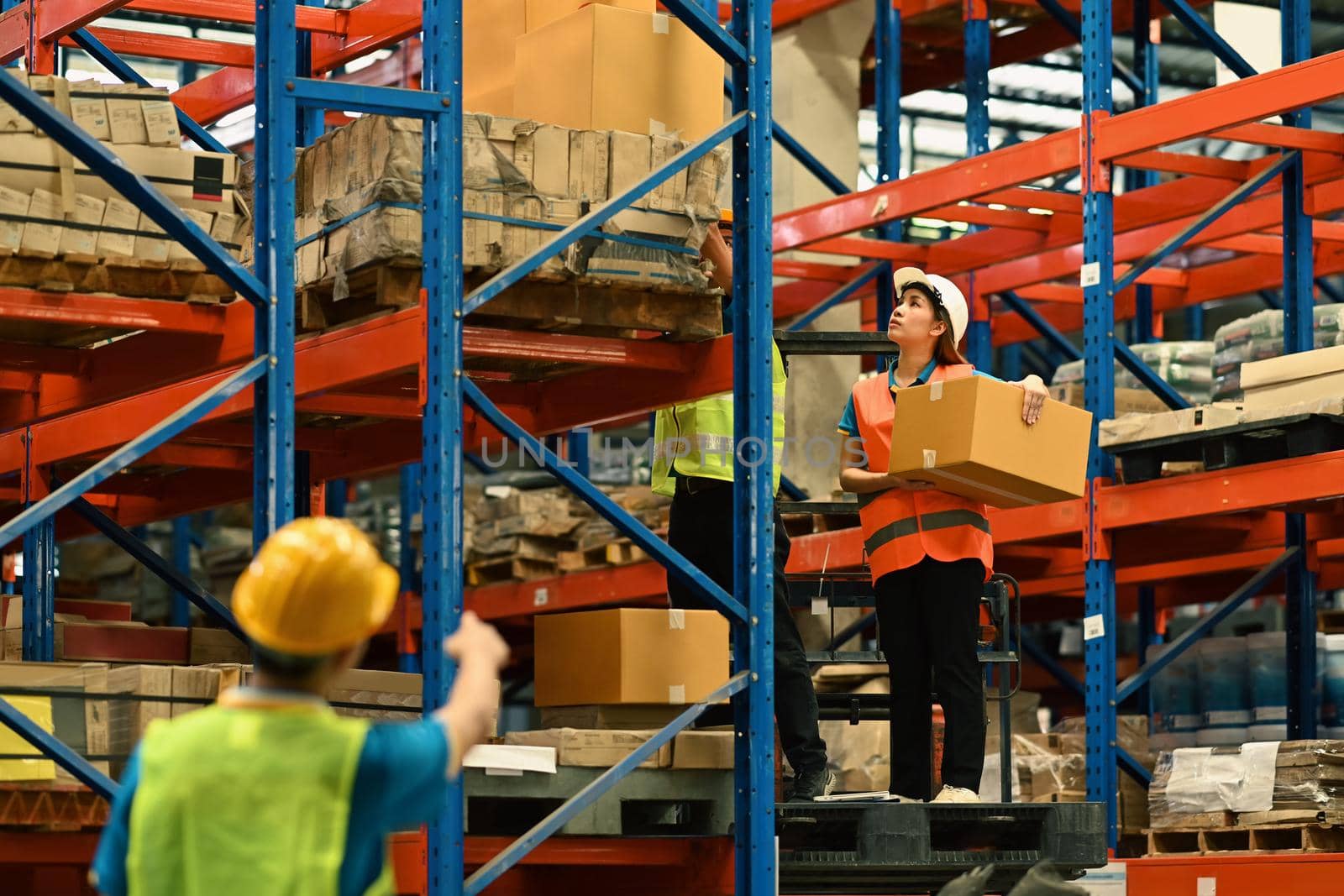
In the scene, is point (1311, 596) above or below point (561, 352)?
below

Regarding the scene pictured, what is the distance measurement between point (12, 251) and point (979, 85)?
300 inches

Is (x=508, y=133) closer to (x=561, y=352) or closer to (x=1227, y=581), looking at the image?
(x=561, y=352)

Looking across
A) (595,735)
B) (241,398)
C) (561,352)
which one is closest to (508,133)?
(561,352)

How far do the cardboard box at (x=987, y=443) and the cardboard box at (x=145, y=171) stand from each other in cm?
237

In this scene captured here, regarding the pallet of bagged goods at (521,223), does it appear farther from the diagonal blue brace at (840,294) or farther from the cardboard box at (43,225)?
the diagonal blue brace at (840,294)

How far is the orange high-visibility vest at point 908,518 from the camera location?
727 centimetres

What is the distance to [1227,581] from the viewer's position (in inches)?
535

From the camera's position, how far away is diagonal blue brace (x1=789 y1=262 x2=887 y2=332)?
12.9m

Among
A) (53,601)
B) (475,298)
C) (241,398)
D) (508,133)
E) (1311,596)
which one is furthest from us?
(1311,596)

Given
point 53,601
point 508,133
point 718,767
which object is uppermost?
point 508,133

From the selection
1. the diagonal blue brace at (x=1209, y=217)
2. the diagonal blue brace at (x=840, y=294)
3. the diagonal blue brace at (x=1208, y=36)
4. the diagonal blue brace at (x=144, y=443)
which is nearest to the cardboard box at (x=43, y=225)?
the diagonal blue brace at (x=144, y=443)

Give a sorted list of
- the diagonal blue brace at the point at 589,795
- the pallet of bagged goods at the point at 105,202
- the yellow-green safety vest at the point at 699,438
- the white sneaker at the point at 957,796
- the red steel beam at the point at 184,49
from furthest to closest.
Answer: the red steel beam at the point at 184,49 → the yellow-green safety vest at the point at 699,438 → the white sneaker at the point at 957,796 → the pallet of bagged goods at the point at 105,202 → the diagonal blue brace at the point at 589,795

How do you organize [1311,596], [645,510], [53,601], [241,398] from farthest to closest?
[645,510]
[1311,596]
[53,601]
[241,398]

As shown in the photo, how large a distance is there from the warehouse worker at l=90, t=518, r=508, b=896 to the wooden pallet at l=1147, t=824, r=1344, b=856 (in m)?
6.18
